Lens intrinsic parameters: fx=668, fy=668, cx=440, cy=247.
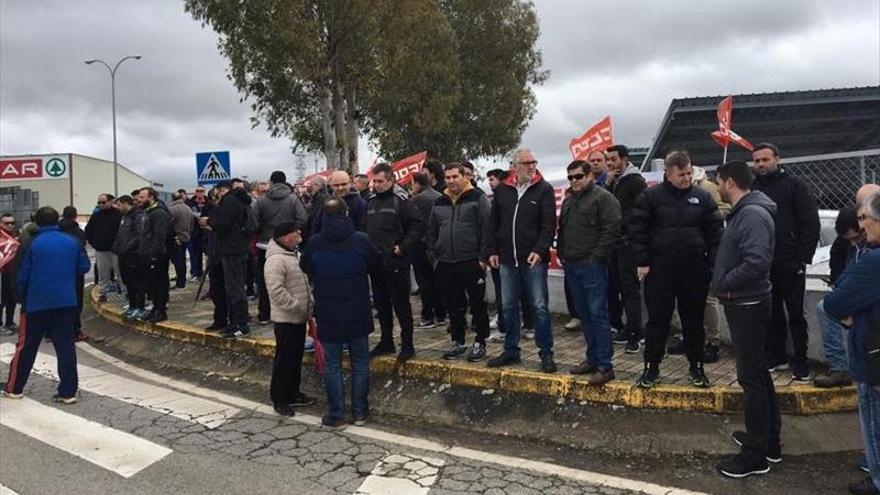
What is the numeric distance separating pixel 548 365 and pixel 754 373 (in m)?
1.88

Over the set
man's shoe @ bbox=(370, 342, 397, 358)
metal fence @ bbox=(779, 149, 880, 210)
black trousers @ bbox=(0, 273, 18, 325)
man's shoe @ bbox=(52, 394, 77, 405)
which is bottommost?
man's shoe @ bbox=(52, 394, 77, 405)

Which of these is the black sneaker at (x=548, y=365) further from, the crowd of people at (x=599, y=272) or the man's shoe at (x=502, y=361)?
the man's shoe at (x=502, y=361)

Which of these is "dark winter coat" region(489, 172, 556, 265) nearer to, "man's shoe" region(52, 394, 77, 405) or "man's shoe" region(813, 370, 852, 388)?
"man's shoe" region(813, 370, 852, 388)

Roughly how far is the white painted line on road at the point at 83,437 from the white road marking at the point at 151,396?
57 cm

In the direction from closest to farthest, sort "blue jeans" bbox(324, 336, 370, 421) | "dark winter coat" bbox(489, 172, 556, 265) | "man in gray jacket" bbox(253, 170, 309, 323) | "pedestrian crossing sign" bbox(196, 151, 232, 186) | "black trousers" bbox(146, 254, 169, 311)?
"blue jeans" bbox(324, 336, 370, 421) → "dark winter coat" bbox(489, 172, 556, 265) → "man in gray jacket" bbox(253, 170, 309, 323) → "black trousers" bbox(146, 254, 169, 311) → "pedestrian crossing sign" bbox(196, 151, 232, 186)

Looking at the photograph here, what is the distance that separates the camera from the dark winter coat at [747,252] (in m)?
4.03

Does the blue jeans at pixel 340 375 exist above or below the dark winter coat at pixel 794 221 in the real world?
below

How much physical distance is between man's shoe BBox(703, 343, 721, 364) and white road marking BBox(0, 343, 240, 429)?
4165mm

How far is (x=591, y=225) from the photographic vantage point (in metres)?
5.31

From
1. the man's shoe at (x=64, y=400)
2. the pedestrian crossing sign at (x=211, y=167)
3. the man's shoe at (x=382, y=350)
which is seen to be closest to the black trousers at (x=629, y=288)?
the man's shoe at (x=382, y=350)

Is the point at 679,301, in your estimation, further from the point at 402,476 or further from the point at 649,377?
the point at 402,476

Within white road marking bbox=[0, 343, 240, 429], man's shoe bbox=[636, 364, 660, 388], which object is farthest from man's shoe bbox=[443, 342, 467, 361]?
white road marking bbox=[0, 343, 240, 429]

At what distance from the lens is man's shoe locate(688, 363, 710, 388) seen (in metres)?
5.02

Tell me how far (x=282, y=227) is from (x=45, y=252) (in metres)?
2.61
